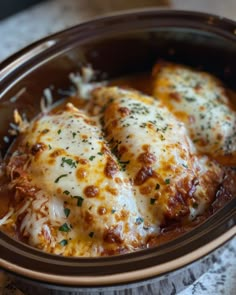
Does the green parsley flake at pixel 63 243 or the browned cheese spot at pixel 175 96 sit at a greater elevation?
the browned cheese spot at pixel 175 96

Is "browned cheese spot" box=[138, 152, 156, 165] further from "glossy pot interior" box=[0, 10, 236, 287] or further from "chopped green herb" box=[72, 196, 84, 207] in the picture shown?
"glossy pot interior" box=[0, 10, 236, 287]

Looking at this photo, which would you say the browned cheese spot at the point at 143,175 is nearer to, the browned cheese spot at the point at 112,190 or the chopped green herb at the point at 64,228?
the browned cheese spot at the point at 112,190

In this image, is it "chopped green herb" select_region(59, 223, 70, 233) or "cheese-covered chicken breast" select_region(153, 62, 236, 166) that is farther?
"cheese-covered chicken breast" select_region(153, 62, 236, 166)

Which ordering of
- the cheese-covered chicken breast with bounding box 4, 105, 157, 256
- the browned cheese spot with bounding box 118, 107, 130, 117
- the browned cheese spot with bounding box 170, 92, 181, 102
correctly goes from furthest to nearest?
the browned cheese spot with bounding box 170, 92, 181, 102
the browned cheese spot with bounding box 118, 107, 130, 117
the cheese-covered chicken breast with bounding box 4, 105, 157, 256

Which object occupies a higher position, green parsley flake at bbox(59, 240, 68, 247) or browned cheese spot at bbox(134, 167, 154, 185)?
browned cheese spot at bbox(134, 167, 154, 185)

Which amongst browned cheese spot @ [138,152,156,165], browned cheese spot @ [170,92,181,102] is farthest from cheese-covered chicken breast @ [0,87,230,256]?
browned cheese spot @ [170,92,181,102]

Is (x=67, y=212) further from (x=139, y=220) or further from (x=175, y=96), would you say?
(x=175, y=96)

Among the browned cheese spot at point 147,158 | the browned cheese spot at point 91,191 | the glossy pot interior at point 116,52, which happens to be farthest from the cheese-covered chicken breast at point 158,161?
the glossy pot interior at point 116,52
